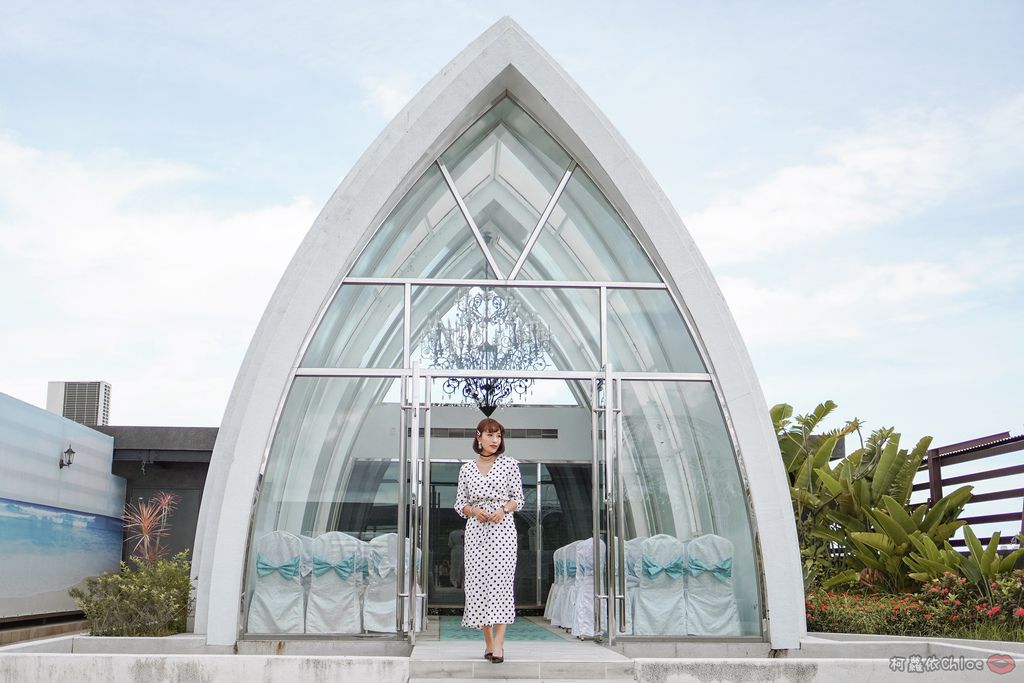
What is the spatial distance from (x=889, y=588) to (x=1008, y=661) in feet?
18.8

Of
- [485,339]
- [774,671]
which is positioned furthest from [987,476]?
[774,671]

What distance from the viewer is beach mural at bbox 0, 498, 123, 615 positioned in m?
13.0

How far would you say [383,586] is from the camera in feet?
27.7

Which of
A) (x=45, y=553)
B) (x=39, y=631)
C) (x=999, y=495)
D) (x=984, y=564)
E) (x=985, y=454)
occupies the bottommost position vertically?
(x=39, y=631)

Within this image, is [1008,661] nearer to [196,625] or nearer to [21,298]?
[196,625]

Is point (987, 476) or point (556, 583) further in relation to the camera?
point (987, 476)

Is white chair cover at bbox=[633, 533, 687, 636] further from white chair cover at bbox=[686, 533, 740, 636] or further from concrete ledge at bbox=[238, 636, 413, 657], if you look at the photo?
concrete ledge at bbox=[238, 636, 413, 657]

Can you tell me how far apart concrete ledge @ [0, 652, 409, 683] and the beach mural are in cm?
658

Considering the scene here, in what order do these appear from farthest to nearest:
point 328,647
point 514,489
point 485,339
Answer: point 485,339 < point 328,647 < point 514,489

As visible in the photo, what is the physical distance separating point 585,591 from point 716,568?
1.20 meters

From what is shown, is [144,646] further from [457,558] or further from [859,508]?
[859,508]

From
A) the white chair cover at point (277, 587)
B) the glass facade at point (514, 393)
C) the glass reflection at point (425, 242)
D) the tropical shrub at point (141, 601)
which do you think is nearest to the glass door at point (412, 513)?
the glass facade at point (514, 393)

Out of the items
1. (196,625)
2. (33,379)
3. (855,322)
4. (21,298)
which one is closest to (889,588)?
(855,322)

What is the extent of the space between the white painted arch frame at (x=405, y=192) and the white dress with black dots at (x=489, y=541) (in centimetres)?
198
